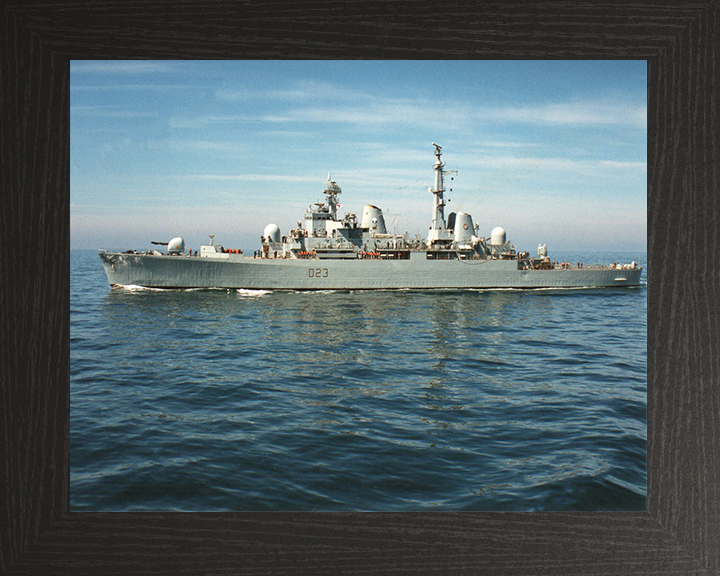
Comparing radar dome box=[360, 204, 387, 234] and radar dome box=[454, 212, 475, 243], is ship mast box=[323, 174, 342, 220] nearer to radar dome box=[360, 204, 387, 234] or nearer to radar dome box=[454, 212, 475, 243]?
radar dome box=[360, 204, 387, 234]

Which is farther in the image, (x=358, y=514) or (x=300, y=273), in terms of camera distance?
(x=300, y=273)

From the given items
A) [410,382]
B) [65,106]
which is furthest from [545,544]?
[410,382]

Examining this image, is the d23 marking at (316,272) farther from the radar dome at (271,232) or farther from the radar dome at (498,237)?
the radar dome at (498,237)

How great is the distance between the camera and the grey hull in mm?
19781

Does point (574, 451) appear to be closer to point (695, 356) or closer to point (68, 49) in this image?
point (695, 356)

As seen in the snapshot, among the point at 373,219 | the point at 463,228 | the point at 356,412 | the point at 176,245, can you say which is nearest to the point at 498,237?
the point at 463,228

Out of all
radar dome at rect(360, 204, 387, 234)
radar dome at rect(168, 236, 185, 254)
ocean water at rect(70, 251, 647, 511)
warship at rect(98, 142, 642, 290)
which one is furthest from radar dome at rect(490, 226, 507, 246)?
radar dome at rect(168, 236, 185, 254)

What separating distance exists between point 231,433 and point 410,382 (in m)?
3.66

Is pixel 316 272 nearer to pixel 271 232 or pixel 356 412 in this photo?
pixel 271 232

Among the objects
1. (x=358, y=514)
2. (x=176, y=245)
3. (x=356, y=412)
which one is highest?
(x=176, y=245)

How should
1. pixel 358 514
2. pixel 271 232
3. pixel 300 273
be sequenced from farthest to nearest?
1. pixel 271 232
2. pixel 300 273
3. pixel 358 514

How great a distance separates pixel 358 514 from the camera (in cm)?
122

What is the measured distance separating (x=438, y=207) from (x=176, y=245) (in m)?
12.0

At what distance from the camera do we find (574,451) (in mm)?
4223
